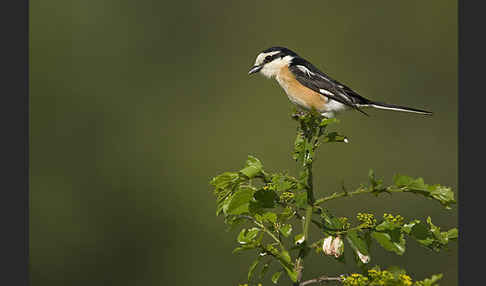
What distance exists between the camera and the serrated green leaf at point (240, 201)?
1901 millimetres

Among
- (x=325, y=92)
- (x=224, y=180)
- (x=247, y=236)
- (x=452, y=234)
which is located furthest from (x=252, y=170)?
(x=325, y=92)

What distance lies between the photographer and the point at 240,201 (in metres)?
1.90

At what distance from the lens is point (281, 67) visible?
4000 mm

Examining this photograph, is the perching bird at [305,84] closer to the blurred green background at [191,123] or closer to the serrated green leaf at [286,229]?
the serrated green leaf at [286,229]

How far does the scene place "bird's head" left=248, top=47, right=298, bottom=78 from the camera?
393 centimetres

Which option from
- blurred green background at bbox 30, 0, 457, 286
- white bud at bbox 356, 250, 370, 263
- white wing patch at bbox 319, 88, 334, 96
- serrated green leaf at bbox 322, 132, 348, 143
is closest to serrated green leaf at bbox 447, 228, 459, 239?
white bud at bbox 356, 250, 370, 263

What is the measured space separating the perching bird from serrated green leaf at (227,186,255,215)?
2043 mm

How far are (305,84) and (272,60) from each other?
26cm

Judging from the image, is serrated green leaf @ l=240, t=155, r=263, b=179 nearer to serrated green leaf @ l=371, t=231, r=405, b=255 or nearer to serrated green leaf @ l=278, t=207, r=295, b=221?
serrated green leaf @ l=278, t=207, r=295, b=221

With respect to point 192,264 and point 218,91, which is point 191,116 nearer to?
point 218,91

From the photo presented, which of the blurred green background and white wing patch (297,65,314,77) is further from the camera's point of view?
the blurred green background

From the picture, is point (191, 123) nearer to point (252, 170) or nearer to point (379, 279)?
point (252, 170)

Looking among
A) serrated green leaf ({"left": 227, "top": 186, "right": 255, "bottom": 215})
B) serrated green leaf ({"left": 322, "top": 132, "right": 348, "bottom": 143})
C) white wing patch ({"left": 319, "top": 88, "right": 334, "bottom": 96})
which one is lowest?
serrated green leaf ({"left": 227, "top": 186, "right": 255, "bottom": 215})

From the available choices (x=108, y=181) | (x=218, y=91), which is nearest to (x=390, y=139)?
(x=218, y=91)
